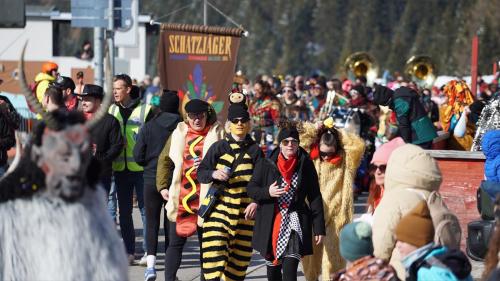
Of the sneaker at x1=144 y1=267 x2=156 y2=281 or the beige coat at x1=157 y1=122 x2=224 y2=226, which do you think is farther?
the sneaker at x1=144 y1=267 x2=156 y2=281

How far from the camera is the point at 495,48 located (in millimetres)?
46219

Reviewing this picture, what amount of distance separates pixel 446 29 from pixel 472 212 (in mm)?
51675

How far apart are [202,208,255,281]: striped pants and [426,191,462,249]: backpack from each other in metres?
2.69

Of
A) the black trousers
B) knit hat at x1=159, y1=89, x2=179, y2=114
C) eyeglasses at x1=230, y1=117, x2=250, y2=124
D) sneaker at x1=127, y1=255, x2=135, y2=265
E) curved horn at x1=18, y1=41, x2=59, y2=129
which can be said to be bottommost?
sneaker at x1=127, y1=255, x2=135, y2=265

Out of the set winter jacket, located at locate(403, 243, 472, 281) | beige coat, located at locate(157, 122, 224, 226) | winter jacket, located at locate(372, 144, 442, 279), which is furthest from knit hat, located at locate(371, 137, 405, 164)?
beige coat, located at locate(157, 122, 224, 226)

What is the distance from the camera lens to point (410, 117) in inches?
531

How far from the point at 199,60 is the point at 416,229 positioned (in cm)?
885

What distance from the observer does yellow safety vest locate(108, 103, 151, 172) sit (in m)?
11.2

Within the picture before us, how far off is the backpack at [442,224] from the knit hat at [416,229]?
0.64 meters

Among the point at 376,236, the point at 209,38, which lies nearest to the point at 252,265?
the point at 209,38

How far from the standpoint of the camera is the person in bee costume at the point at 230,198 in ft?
29.6

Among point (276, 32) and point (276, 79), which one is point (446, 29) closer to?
point (276, 32)

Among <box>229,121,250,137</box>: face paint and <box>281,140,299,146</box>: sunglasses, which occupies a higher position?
<box>229,121,250,137</box>: face paint

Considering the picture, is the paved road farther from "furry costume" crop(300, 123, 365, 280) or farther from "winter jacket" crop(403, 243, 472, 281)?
"winter jacket" crop(403, 243, 472, 281)
